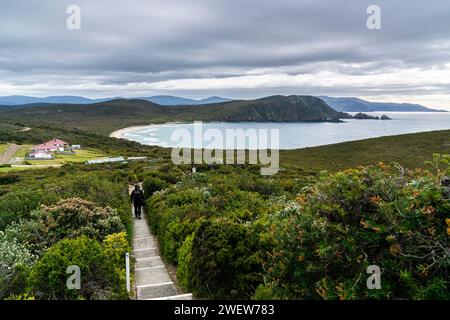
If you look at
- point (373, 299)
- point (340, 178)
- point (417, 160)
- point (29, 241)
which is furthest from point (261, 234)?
point (417, 160)

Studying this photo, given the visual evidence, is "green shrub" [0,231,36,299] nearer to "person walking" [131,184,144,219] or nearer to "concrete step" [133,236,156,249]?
"concrete step" [133,236,156,249]

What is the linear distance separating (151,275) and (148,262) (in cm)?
118

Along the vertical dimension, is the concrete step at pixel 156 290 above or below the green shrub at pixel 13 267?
below

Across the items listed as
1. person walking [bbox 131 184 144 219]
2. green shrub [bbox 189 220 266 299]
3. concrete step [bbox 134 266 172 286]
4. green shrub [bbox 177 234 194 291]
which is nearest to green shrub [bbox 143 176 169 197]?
person walking [bbox 131 184 144 219]

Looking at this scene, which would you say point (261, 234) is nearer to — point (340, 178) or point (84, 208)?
point (340, 178)

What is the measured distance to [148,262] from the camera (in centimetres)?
1005

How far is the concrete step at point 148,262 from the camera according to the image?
975 centimetres

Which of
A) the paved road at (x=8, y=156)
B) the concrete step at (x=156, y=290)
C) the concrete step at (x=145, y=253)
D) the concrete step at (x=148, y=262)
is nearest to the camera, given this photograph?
the concrete step at (x=156, y=290)

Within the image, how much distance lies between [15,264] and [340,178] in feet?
20.1

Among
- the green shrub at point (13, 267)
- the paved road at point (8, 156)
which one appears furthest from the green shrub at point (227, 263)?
the paved road at point (8, 156)

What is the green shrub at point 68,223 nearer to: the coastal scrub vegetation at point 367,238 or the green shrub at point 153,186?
the coastal scrub vegetation at point 367,238

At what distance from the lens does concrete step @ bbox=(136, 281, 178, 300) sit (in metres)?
7.65

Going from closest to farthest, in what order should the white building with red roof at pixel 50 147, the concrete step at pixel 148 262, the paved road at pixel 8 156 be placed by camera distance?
the concrete step at pixel 148 262 < the paved road at pixel 8 156 < the white building with red roof at pixel 50 147
